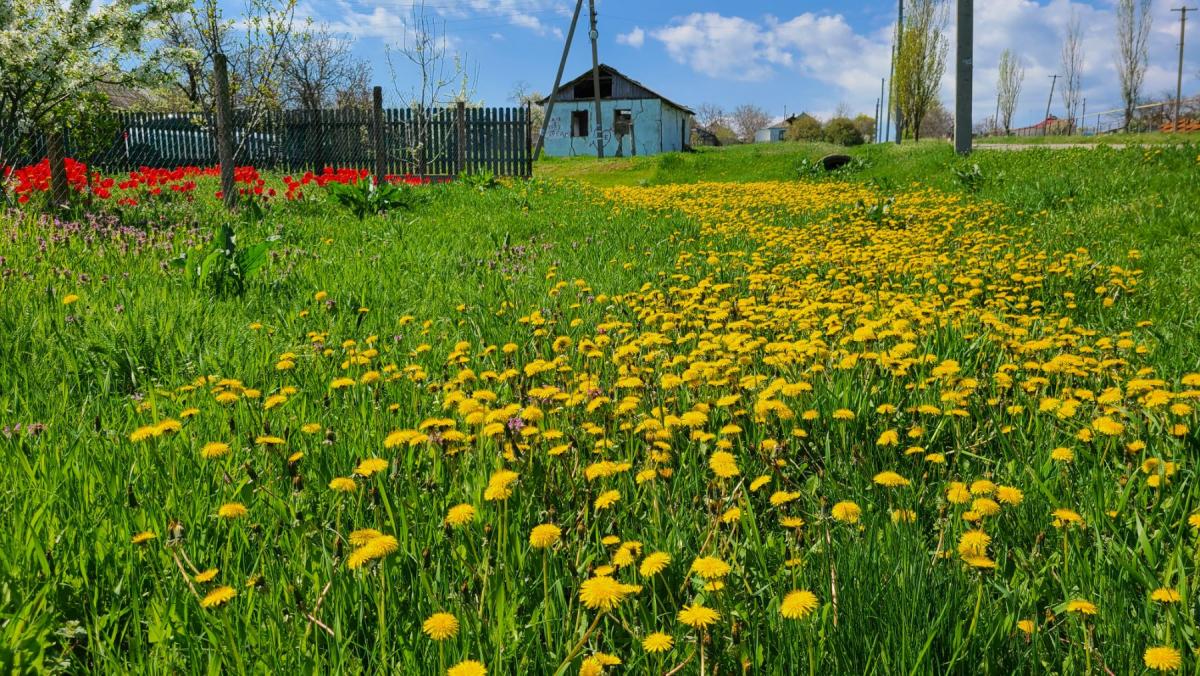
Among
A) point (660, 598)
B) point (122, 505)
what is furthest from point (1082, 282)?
point (122, 505)

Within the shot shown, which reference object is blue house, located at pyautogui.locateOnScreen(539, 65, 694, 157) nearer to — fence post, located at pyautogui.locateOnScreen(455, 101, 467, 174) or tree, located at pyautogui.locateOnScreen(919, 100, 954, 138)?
fence post, located at pyautogui.locateOnScreen(455, 101, 467, 174)

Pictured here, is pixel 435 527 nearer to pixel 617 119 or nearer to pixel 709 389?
pixel 709 389

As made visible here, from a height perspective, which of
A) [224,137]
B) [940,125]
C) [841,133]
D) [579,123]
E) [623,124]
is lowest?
[224,137]

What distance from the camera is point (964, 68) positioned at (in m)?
14.2

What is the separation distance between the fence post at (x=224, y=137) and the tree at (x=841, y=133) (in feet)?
210

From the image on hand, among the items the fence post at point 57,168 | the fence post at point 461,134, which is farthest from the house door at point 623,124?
the fence post at point 57,168

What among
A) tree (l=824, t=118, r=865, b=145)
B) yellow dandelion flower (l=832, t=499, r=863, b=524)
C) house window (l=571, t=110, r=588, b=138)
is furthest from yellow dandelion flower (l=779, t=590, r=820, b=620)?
tree (l=824, t=118, r=865, b=145)

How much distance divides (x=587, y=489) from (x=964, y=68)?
1532 centimetres

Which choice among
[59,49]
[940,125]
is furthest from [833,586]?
[940,125]

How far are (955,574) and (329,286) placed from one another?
387cm

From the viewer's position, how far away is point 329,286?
14.4 feet

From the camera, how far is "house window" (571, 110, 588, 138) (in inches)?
1953

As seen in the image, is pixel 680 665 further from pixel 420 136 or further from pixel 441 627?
pixel 420 136

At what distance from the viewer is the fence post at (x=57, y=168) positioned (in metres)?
6.84
